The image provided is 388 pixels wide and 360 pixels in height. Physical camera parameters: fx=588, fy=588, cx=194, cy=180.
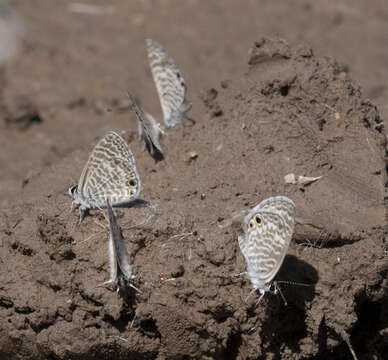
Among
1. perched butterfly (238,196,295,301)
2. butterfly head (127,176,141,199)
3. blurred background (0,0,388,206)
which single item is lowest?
blurred background (0,0,388,206)

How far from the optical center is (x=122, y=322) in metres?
3.47

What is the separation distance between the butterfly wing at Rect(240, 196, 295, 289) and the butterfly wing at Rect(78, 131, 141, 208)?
0.77 meters

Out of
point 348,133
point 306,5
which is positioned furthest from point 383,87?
point 348,133

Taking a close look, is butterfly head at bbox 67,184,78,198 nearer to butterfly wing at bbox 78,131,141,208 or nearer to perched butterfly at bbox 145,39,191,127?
butterfly wing at bbox 78,131,141,208

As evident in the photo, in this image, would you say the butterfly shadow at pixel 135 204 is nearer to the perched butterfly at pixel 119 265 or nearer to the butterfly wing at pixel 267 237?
the perched butterfly at pixel 119 265

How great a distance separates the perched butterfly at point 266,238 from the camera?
10.7 feet

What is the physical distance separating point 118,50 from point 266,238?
24.3ft

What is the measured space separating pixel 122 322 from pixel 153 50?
8.06ft

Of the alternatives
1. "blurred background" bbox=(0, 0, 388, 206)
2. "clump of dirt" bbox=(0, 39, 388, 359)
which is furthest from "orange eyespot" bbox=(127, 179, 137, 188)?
"blurred background" bbox=(0, 0, 388, 206)

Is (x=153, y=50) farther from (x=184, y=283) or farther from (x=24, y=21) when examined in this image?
(x=24, y=21)

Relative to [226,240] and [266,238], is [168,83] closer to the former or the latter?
[226,240]

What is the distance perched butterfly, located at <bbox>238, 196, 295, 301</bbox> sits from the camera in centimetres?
326

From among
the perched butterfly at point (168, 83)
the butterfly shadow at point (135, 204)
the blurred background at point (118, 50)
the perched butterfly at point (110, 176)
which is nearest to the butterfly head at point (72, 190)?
the perched butterfly at point (110, 176)

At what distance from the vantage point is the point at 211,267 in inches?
135
